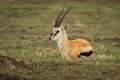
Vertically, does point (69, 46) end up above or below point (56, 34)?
below

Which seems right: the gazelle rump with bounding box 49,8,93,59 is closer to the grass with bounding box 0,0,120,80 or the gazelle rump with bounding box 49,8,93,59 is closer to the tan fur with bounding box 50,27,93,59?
the tan fur with bounding box 50,27,93,59

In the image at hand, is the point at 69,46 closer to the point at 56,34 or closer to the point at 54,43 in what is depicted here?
the point at 56,34

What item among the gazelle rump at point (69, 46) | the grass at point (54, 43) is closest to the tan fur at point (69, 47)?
the gazelle rump at point (69, 46)

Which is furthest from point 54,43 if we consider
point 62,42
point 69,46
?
point 69,46

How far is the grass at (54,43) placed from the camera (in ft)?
43.8

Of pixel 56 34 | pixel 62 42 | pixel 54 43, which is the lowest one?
pixel 54 43

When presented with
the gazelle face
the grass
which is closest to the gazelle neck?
the gazelle face

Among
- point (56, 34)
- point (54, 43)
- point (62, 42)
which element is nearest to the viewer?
point (56, 34)

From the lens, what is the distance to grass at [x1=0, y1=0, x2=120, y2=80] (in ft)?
43.8

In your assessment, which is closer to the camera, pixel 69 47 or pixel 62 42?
pixel 69 47

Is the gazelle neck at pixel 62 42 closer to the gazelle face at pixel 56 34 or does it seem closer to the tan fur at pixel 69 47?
the tan fur at pixel 69 47

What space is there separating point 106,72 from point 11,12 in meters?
20.9

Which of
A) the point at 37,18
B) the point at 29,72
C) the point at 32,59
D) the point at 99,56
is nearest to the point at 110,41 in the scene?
the point at 99,56

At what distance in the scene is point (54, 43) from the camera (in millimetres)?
20922
